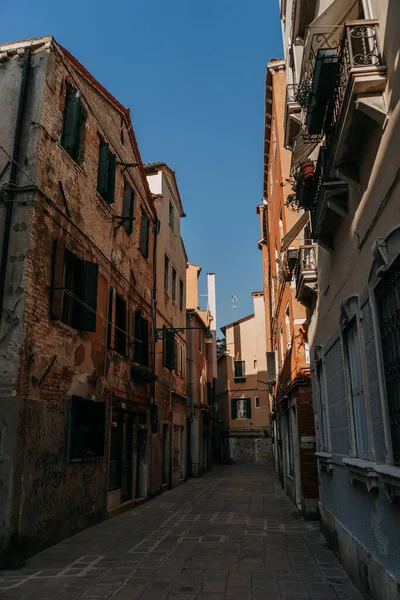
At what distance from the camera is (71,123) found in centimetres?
968

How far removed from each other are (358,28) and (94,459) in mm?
8592

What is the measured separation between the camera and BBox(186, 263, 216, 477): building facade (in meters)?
23.5

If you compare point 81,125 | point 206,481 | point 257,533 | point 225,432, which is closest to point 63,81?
point 81,125

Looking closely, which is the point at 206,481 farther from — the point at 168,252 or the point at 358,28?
the point at 358,28

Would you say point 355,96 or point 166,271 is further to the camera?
point 166,271

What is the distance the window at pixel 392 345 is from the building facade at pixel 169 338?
11.5 metres

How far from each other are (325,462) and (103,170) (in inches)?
307

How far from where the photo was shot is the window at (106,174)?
11172 mm

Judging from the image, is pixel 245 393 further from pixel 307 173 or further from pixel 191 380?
pixel 307 173

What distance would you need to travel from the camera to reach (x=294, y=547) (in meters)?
7.80

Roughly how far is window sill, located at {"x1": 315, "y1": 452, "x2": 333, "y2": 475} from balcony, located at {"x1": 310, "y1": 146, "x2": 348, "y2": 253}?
3180 millimetres

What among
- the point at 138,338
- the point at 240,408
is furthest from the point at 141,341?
the point at 240,408

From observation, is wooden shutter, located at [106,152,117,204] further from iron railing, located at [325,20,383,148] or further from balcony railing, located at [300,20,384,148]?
iron railing, located at [325,20,383,148]

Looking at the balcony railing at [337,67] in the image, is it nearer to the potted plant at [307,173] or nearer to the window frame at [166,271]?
the potted plant at [307,173]
